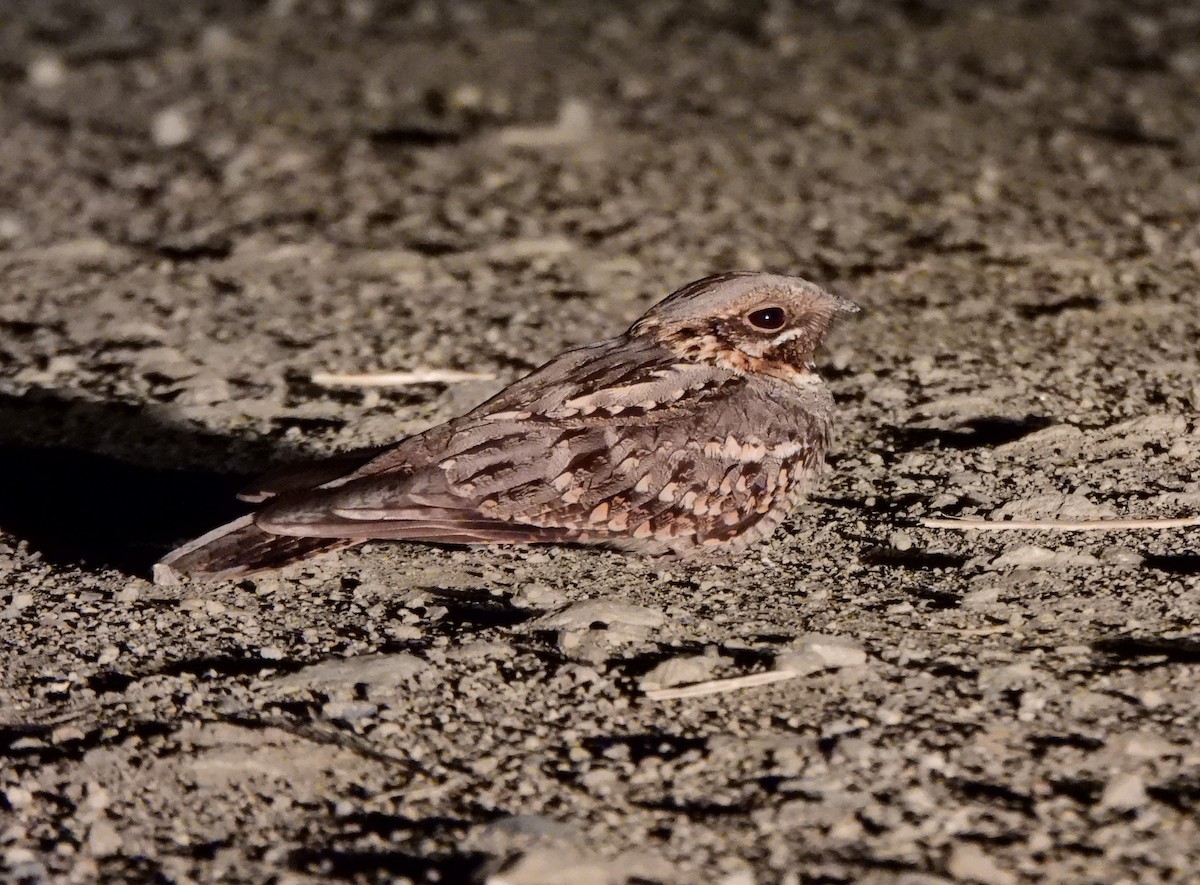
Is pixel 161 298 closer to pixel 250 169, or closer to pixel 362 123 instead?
pixel 250 169

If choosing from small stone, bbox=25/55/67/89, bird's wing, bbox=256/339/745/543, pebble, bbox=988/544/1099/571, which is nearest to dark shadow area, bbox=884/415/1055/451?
pebble, bbox=988/544/1099/571

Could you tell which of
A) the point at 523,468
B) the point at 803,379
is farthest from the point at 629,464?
the point at 803,379

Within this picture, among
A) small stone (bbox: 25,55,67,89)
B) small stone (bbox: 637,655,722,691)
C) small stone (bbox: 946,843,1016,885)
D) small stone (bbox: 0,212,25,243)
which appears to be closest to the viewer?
small stone (bbox: 946,843,1016,885)

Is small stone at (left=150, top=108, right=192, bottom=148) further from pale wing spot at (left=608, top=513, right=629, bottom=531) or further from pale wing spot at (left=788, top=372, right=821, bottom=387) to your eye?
pale wing spot at (left=608, top=513, right=629, bottom=531)

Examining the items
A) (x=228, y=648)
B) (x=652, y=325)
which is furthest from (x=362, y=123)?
(x=228, y=648)

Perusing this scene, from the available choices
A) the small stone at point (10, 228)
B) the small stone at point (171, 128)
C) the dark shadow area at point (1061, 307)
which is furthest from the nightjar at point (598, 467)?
the small stone at point (171, 128)

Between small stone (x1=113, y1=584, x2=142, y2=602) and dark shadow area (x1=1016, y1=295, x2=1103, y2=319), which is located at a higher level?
dark shadow area (x1=1016, y1=295, x2=1103, y2=319)
